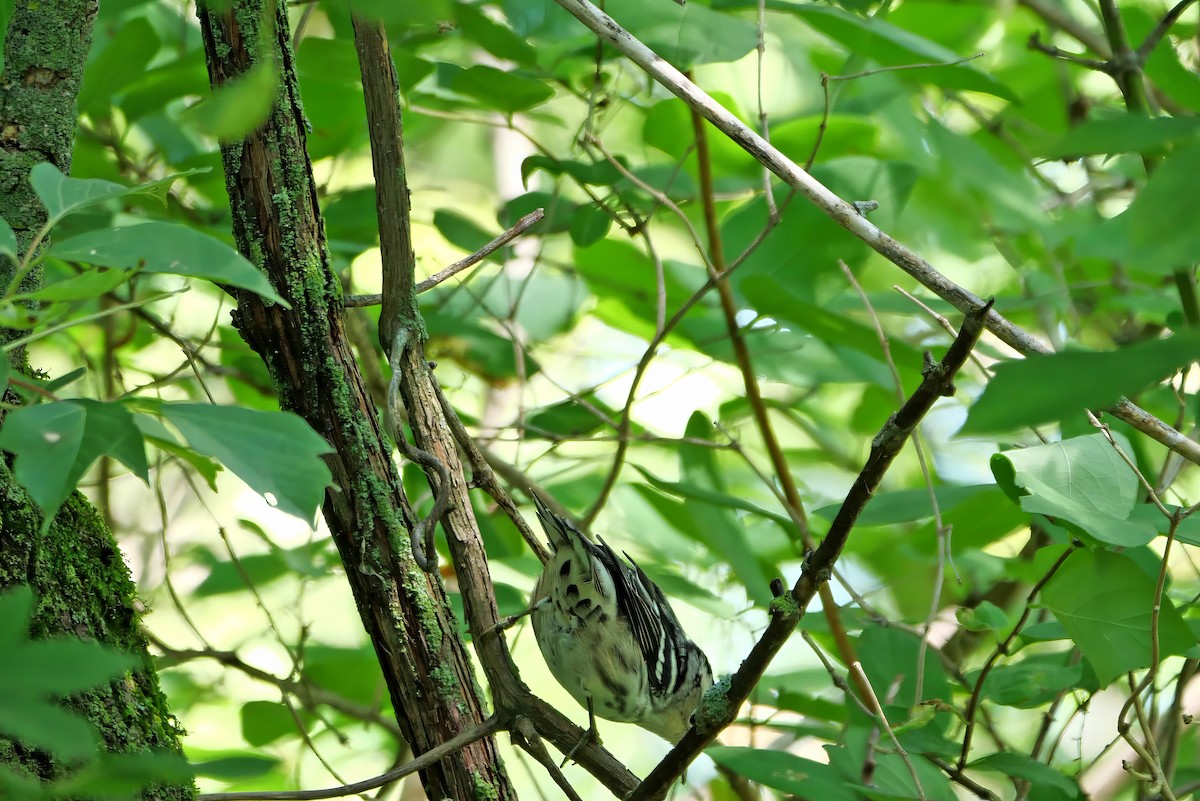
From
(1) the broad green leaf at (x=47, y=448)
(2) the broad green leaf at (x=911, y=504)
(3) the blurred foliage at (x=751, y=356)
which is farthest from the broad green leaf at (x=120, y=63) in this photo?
(2) the broad green leaf at (x=911, y=504)

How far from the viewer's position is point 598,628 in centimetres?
120

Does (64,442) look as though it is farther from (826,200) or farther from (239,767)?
(826,200)

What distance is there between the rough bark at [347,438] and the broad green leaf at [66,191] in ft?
0.95

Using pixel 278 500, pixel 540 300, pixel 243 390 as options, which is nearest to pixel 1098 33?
pixel 540 300

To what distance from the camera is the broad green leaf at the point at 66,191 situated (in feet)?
2.20

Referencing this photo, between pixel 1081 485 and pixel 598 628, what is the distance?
21.7 inches

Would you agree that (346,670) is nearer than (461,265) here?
No

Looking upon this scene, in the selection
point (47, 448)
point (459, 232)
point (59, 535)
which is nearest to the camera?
point (47, 448)

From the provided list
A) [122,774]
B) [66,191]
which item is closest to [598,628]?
[66,191]

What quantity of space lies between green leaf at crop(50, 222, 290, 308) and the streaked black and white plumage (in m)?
0.69

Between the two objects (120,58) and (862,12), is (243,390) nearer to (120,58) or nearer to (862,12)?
(120,58)

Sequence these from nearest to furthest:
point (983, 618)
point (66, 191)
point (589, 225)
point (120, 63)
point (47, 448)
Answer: point (47, 448)
point (66, 191)
point (983, 618)
point (120, 63)
point (589, 225)

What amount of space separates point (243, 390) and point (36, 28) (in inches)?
41.8

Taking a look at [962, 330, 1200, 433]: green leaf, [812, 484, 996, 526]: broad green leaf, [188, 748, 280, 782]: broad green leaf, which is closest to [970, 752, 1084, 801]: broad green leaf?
[812, 484, 996, 526]: broad green leaf
